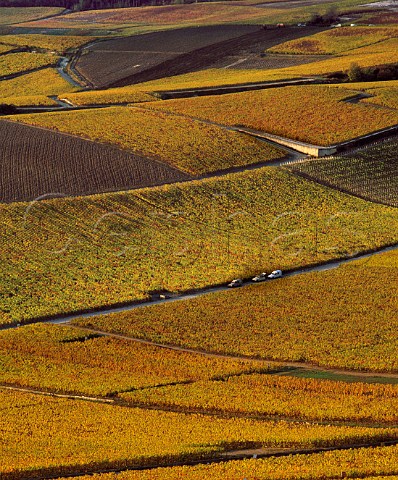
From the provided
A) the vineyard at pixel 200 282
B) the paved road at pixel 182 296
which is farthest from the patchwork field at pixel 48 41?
the paved road at pixel 182 296

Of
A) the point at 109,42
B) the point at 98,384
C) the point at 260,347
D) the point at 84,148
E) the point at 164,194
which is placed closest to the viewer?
the point at 98,384

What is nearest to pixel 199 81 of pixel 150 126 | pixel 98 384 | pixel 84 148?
Result: pixel 150 126

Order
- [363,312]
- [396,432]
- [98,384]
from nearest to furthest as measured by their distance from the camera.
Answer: [396,432] < [98,384] < [363,312]

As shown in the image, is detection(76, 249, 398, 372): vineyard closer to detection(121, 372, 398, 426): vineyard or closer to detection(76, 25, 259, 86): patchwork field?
detection(121, 372, 398, 426): vineyard

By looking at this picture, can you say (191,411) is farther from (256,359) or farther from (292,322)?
(292,322)

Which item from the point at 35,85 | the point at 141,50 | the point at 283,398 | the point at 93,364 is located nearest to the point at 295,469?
the point at 283,398

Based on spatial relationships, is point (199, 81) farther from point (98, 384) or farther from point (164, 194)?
point (98, 384)
